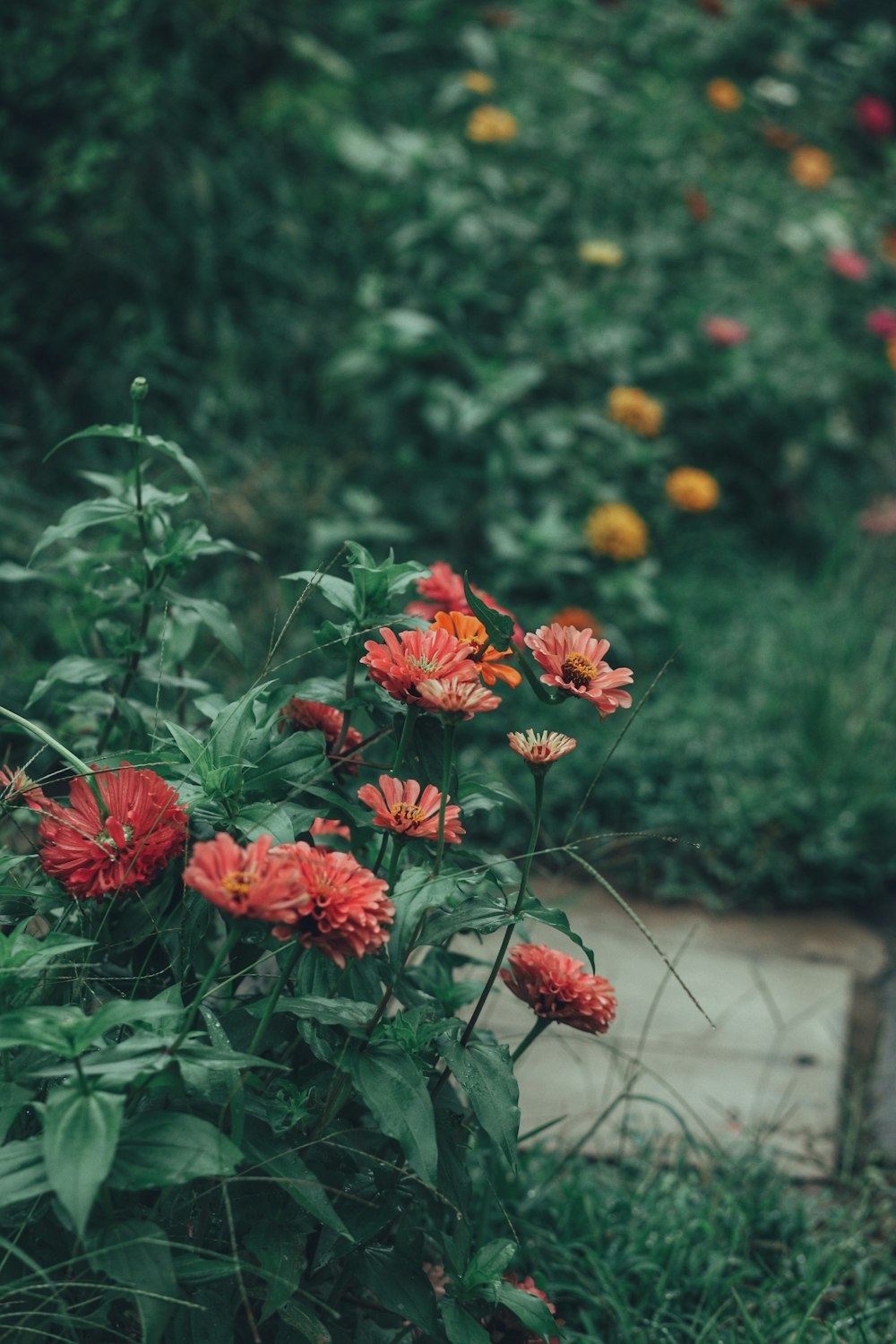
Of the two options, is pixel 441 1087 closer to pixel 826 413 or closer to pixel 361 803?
pixel 361 803

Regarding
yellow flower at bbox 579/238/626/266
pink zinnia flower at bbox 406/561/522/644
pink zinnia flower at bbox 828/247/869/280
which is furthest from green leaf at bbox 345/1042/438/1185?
pink zinnia flower at bbox 828/247/869/280

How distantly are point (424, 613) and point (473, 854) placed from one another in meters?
0.28

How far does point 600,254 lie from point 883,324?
1104mm

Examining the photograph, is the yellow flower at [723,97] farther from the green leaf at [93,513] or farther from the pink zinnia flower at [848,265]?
the green leaf at [93,513]

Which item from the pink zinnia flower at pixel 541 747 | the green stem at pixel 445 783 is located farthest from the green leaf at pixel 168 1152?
the pink zinnia flower at pixel 541 747

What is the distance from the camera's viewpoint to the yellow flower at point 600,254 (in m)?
3.32

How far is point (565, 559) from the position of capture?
290 cm

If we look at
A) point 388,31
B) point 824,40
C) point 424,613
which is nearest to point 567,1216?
point 424,613

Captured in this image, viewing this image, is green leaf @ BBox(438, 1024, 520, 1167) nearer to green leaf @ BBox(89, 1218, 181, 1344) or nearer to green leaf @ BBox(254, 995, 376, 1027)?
green leaf @ BBox(254, 995, 376, 1027)

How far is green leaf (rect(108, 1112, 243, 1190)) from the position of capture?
0.81 meters

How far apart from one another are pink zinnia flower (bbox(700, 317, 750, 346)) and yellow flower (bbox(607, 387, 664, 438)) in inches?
16.2

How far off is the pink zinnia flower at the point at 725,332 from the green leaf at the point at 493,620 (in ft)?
8.78

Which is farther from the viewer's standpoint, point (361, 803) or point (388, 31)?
point (388, 31)

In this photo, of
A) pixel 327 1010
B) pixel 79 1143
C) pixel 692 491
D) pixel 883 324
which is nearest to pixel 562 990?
pixel 327 1010
